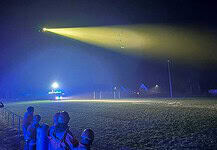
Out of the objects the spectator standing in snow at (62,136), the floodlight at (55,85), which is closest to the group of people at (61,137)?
the spectator standing in snow at (62,136)

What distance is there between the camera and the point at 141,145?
7730 millimetres

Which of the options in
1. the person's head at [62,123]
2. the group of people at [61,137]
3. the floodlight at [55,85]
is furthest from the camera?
the floodlight at [55,85]

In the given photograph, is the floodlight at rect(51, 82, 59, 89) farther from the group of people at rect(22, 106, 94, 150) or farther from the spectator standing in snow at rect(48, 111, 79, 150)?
the spectator standing in snow at rect(48, 111, 79, 150)

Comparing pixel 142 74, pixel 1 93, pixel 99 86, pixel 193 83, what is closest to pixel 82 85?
pixel 99 86

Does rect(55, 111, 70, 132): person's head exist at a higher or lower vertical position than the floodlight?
lower

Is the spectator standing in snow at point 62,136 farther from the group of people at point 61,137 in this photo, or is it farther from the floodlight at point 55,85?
the floodlight at point 55,85

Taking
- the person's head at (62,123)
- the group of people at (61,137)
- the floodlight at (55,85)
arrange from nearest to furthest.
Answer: the group of people at (61,137), the person's head at (62,123), the floodlight at (55,85)

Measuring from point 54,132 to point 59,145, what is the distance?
308mm

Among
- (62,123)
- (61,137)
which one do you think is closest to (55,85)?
(62,123)

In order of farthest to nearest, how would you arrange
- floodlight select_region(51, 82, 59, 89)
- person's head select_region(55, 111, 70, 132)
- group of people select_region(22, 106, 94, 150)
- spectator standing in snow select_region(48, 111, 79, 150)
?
floodlight select_region(51, 82, 59, 89) → person's head select_region(55, 111, 70, 132) → spectator standing in snow select_region(48, 111, 79, 150) → group of people select_region(22, 106, 94, 150)

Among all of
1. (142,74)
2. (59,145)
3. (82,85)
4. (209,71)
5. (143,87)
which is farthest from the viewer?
(82,85)

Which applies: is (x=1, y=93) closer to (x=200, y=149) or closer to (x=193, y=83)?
(x=193, y=83)

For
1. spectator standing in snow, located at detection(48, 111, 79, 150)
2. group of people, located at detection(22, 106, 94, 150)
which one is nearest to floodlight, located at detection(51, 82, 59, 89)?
group of people, located at detection(22, 106, 94, 150)

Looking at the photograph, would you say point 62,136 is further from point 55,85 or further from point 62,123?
point 55,85
